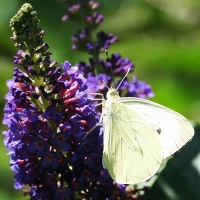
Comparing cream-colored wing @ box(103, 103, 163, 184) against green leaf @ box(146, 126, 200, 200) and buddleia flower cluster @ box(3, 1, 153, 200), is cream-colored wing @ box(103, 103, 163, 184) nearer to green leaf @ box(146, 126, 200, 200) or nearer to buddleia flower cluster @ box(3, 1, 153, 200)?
buddleia flower cluster @ box(3, 1, 153, 200)

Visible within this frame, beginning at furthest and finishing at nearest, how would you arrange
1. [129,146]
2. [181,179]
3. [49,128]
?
[181,179] < [129,146] < [49,128]

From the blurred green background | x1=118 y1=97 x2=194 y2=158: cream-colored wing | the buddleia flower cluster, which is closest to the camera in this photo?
the buddleia flower cluster

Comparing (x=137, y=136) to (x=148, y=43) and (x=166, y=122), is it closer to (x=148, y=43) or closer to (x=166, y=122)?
(x=166, y=122)

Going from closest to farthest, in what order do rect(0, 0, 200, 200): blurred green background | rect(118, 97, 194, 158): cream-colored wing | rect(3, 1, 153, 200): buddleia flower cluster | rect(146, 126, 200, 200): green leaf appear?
rect(3, 1, 153, 200): buddleia flower cluster, rect(118, 97, 194, 158): cream-colored wing, rect(146, 126, 200, 200): green leaf, rect(0, 0, 200, 200): blurred green background

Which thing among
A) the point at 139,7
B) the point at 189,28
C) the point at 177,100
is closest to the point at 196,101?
the point at 177,100

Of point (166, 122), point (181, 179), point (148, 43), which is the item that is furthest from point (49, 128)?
point (148, 43)

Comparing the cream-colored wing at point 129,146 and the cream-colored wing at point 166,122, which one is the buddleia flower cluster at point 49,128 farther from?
the cream-colored wing at point 166,122

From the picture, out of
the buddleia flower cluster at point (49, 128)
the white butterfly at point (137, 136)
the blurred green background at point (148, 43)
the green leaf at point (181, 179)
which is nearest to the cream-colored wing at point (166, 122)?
the white butterfly at point (137, 136)

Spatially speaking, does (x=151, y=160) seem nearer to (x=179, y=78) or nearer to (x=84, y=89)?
(x=84, y=89)

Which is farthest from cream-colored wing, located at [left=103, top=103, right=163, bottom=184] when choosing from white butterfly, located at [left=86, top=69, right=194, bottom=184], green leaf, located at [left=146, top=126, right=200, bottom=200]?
green leaf, located at [left=146, top=126, right=200, bottom=200]
